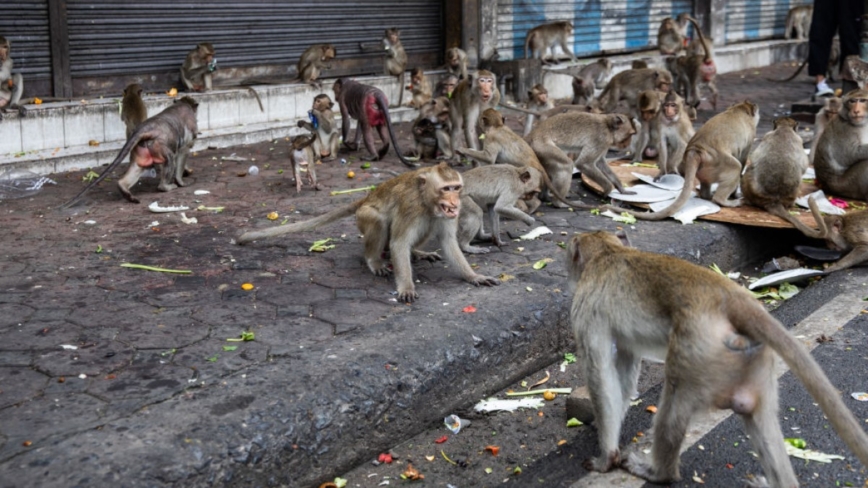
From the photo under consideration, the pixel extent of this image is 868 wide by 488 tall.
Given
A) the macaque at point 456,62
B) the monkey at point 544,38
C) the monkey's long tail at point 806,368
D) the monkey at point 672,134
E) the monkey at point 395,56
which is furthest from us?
the monkey at point 544,38

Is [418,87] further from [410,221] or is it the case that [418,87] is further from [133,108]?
[410,221]

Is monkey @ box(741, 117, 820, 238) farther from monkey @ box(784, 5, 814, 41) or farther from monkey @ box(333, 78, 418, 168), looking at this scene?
monkey @ box(784, 5, 814, 41)

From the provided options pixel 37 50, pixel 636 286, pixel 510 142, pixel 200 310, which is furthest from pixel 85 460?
pixel 37 50

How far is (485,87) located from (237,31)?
154 inches

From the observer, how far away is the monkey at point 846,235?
6973mm

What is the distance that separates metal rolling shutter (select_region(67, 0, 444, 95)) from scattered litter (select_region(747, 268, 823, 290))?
24.3ft

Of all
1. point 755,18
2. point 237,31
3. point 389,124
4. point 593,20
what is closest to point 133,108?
point 389,124

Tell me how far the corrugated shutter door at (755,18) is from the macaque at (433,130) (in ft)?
41.9

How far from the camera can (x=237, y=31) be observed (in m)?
12.1

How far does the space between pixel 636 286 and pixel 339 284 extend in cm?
255

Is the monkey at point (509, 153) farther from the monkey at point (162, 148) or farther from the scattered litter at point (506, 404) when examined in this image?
the scattered litter at point (506, 404)

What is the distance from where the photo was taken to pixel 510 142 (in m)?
8.09

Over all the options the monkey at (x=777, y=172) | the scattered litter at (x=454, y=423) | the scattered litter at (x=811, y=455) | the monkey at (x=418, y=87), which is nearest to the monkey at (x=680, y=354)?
the scattered litter at (x=811, y=455)

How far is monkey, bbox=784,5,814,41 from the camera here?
22.4 meters
